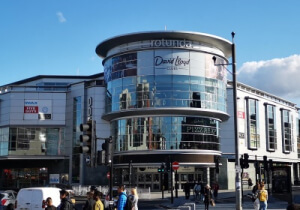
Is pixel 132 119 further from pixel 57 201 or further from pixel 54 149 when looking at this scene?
pixel 57 201

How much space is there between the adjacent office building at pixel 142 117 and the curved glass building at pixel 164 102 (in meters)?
0.13

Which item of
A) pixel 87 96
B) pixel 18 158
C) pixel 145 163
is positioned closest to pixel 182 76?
pixel 145 163

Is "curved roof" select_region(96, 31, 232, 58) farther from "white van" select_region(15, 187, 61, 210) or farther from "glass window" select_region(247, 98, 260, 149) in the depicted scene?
"white van" select_region(15, 187, 61, 210)

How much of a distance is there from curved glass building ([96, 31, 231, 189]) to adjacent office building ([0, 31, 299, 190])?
13 cm

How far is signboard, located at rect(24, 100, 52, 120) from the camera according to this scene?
63469 millimetres

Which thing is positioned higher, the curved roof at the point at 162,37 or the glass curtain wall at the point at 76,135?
the curved roof at the point at 162,37

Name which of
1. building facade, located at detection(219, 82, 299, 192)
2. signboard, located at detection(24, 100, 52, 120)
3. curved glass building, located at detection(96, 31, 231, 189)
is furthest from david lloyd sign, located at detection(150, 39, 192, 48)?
signboard, located at detection(24, 100, 52, 120)

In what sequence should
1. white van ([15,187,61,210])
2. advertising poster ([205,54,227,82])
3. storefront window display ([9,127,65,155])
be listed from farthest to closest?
storefront window display ([9,127,65,155]) → advertising poster ([205,54,227,82]) → white van ([15,187,61,210])

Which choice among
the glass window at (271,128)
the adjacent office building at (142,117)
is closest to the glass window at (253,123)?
the adjacent office building at (142,117)

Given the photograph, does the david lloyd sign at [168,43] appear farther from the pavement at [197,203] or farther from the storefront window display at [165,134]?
the pavement at [197,203]

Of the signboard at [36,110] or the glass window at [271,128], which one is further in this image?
the glass window at [271,128]

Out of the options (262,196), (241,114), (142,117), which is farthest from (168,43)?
(262,196)

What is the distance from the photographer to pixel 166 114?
54719 millimetres

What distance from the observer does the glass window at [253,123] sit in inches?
2643
